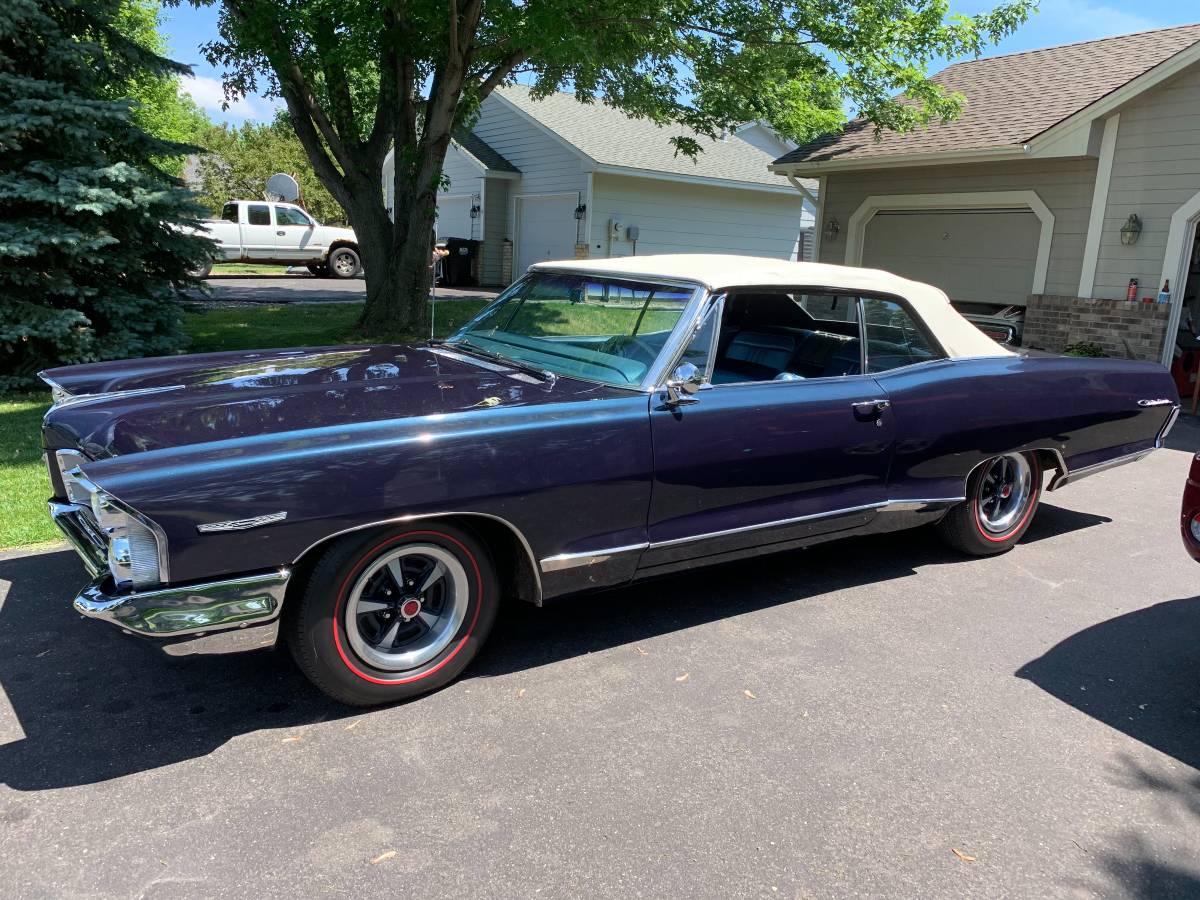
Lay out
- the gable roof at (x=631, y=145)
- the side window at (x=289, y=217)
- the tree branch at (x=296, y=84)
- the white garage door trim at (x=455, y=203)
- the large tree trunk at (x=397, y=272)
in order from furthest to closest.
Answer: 1. the white garage door trim at (x=455, y=203)
2. the side window at (x=289, y=217)
3. the gable roof at (x=631, y=145)
4. the large tree trunk at (x=397, y=272)
5. the tree branch at (x=296, y=84)

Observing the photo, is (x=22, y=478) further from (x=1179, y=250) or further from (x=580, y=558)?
(x=1179, y=250)

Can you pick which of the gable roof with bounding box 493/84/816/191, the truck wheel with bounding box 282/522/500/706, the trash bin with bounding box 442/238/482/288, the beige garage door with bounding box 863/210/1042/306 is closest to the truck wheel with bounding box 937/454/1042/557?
the truck wheel with bounding box 282/522/500/706

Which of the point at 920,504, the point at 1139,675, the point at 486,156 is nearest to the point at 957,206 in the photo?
the point at 920,504

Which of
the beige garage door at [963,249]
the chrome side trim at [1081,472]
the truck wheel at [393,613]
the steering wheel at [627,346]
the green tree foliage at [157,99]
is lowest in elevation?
the truck wheel at [393,613]

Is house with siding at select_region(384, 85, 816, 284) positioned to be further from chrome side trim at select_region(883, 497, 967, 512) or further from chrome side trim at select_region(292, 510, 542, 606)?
chrome side trim at select_region(292, 510, 542, 606)

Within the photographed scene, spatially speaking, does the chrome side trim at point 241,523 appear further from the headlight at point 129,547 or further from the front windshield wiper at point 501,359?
the front windshield wiper at point 501,359

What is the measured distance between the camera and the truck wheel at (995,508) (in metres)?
5.01

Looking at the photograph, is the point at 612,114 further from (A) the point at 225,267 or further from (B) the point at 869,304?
(B) the point at 869,304

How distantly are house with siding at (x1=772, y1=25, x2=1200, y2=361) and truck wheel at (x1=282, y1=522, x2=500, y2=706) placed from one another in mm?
10226

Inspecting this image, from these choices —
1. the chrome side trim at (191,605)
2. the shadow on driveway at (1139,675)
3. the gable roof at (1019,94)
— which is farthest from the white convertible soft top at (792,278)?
the gable roof at (1019,94)

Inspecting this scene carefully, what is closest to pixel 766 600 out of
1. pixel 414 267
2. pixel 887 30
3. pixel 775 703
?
pixel 775 703

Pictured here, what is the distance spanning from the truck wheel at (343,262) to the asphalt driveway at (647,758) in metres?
20.3

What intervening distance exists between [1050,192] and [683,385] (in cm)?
1012

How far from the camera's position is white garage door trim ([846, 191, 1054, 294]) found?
38.9 feet
